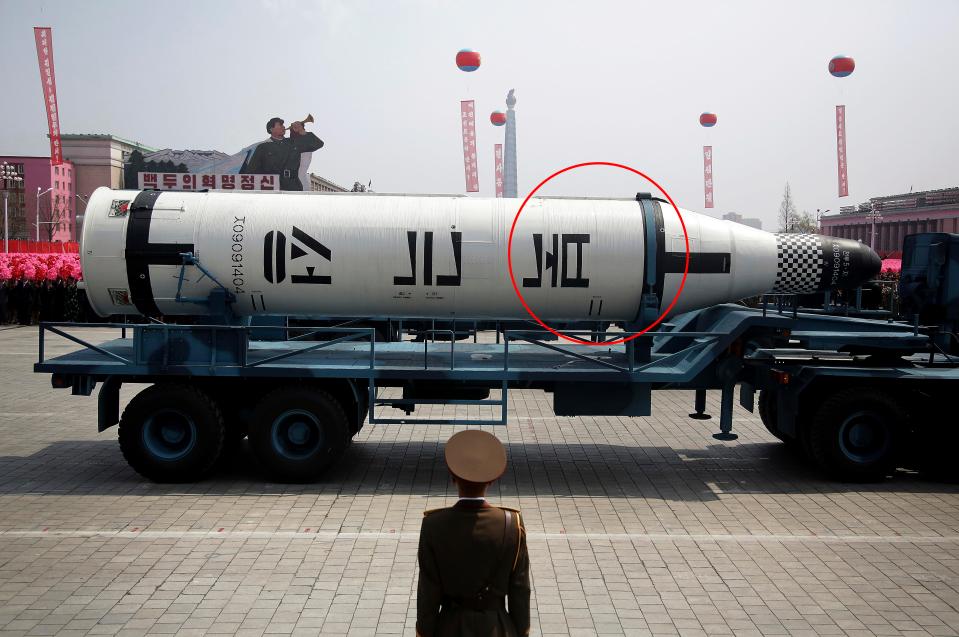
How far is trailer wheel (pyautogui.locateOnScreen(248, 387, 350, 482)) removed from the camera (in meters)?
9.46

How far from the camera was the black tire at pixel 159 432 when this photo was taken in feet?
31.1

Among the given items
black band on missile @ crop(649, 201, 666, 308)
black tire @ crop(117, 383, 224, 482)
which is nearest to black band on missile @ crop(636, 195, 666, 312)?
black band on missile @ crop(649, 201, 666, 308)

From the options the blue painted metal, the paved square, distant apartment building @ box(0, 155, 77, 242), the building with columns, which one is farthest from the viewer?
distant apartment building @ box(0, 155, 77, 242)

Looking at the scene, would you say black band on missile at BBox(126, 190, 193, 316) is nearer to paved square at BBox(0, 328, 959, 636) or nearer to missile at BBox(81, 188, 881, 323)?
missile at BBox(81, 188, 881, 323)

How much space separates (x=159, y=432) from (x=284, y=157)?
2796 cm

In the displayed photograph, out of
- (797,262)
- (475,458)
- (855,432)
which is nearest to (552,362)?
(797,262)

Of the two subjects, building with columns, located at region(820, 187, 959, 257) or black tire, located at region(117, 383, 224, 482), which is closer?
black tire, located at region(117, 383, 224, 482)

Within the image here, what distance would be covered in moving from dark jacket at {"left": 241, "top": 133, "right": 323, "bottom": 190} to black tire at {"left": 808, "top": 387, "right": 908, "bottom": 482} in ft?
95.1

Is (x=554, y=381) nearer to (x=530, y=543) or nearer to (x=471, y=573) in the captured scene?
(x=530, y=543)

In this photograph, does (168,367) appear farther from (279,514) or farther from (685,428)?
(685,428)

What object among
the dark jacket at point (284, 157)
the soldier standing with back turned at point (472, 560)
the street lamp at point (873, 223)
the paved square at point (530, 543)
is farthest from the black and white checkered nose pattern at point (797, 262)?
the dark jacket at point (284, 157)

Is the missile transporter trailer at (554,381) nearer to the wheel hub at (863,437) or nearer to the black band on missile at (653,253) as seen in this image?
the wheel hub at (863,437)

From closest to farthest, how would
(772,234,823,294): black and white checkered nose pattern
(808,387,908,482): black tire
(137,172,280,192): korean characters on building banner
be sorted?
(808,387,908,482): black tire → (772,234,823,294): black and white checkered nose pattern → (137,172,280,192): korean characters on building banner

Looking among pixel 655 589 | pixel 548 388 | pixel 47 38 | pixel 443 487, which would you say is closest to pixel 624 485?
pixel 548 388
